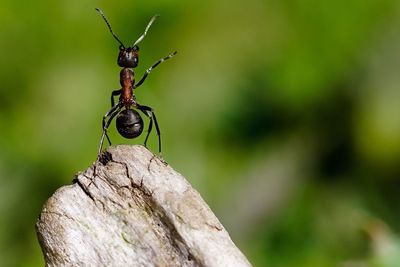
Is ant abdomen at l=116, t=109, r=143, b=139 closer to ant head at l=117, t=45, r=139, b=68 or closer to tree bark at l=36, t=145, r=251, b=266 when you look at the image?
ant head at l=117, t=45, r=139, b=68

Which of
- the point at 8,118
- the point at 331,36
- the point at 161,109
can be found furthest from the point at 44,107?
the point at 331,36

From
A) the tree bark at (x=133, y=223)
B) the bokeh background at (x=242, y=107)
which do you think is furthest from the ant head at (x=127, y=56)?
the bokeh background at (x=242, y=107)

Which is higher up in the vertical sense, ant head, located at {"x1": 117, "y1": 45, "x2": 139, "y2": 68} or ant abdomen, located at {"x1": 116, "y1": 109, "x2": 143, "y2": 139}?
ant head, located at {"x1": 117, "y1": 45, "x2": 139, "y2": 68}

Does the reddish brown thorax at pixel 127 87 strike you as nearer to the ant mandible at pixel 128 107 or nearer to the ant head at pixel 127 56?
the ant mandible at pixel 128 107

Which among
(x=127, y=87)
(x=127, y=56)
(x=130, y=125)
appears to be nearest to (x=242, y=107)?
(x=127, y=87)

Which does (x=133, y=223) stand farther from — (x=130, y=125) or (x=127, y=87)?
(x=127, y=87)

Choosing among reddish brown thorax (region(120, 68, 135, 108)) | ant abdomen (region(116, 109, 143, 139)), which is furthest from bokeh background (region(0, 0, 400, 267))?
ant abdomen (region(116, 109, 143, 139))

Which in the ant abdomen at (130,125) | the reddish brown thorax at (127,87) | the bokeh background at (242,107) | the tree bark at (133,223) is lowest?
the tree bark at (133,223)
